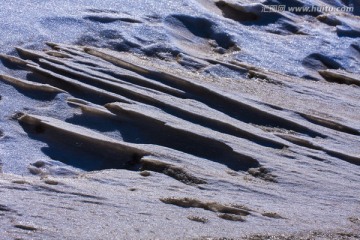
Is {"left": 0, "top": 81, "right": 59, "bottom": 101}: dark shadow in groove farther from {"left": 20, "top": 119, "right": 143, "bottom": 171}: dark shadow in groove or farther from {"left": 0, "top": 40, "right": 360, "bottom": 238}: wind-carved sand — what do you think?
{"left": 20, "top": 119, "right": 143, "bottom": 171}: dark shadow in groove

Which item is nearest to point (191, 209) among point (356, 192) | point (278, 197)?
point (278, 197)

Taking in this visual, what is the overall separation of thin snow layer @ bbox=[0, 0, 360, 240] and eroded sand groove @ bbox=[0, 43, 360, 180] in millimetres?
10

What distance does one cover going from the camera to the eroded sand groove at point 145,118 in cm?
479

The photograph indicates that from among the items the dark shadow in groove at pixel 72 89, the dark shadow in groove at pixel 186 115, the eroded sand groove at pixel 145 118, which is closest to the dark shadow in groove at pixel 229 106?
the eroded sand groove at pixel 145 118

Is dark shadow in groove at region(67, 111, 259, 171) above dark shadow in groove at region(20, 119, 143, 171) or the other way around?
above

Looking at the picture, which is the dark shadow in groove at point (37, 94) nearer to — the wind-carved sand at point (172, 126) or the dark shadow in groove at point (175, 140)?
the wind-carved sand at point (172, 126)

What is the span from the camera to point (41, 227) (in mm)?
3643

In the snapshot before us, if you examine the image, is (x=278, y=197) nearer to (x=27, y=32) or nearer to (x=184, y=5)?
(x=27, y=32)

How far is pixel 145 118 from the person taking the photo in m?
5.19

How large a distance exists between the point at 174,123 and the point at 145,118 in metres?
0.19

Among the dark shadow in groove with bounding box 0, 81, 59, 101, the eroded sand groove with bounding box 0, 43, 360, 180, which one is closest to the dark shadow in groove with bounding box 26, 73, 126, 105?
the eroded sand groove with bounding box 0, 43, 360, 180

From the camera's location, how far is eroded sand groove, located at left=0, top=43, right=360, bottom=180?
4789mm

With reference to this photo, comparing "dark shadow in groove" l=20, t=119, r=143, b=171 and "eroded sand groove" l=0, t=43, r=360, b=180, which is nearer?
"dark shadow in groove" l=20, t=119, r=143, b=171

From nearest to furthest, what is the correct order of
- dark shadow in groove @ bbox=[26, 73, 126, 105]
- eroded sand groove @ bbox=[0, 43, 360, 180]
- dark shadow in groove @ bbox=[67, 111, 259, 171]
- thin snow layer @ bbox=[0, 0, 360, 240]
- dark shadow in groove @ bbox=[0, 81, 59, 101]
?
thin snow layer @ bbox=[0, 0, 360, 240], eroded sand groove @ bbox=[0, 43, 360, 180], dark shadow in groove @ bbox=[67, 111, 259, 171], dark shadow in groove @ bbox=[0, 81, 59, 101], dark shadow in groove @ bbox=[26, 73, 126, 105]
